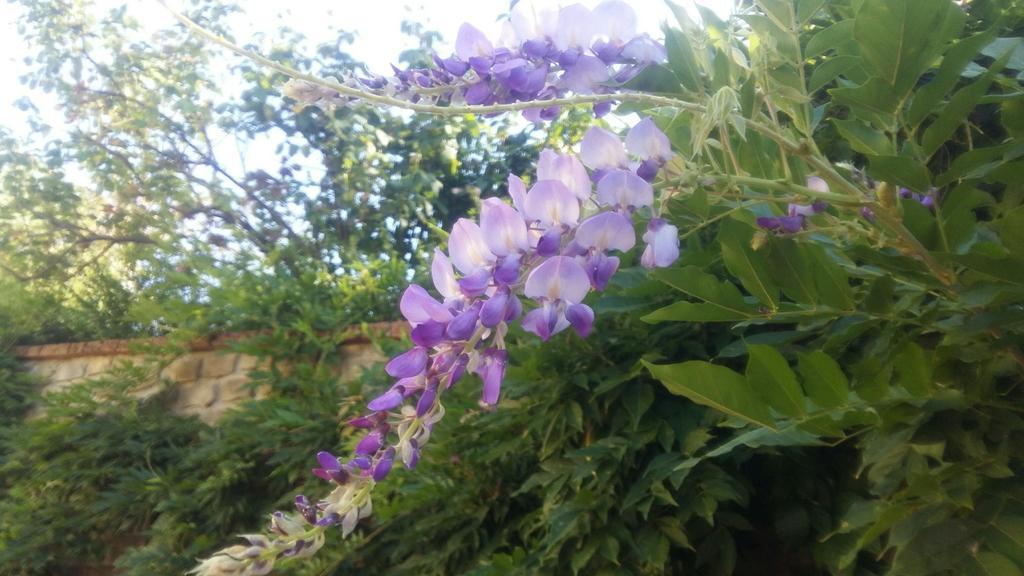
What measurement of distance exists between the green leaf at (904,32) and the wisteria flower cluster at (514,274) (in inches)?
6.5

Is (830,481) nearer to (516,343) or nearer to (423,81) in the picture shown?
(516,343)

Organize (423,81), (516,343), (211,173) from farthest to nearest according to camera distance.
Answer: (211,173) < (516,343) < (423,81)

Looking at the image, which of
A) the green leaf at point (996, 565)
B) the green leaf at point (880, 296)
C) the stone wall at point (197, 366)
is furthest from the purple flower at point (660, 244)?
the stone wall at point (197, 366)

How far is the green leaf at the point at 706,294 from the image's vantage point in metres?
0.67

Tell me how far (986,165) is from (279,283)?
265 cm

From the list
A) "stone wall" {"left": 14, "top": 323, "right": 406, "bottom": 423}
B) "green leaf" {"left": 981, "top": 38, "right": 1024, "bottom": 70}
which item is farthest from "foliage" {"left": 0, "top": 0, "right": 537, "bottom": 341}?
"green leaf" {"left": 981, "top": 38, "right": 1024, "bottom": 70}

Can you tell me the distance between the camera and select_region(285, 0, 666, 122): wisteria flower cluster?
596 millimetres

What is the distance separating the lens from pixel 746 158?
0.69m

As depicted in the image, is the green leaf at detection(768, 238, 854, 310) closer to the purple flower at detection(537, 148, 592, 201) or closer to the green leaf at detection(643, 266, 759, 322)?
the green leaf at detection(643, 266, 759, 322)

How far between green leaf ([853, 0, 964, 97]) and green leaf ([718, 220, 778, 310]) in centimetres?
16

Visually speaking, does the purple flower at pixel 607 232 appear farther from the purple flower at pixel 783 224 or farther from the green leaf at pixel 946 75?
the green leaf at pixel 946 75

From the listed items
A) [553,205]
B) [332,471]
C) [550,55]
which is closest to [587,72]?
[550,55]

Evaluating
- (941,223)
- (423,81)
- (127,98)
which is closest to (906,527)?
(941,223)

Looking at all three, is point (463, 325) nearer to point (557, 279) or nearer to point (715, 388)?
point (557, 279)
